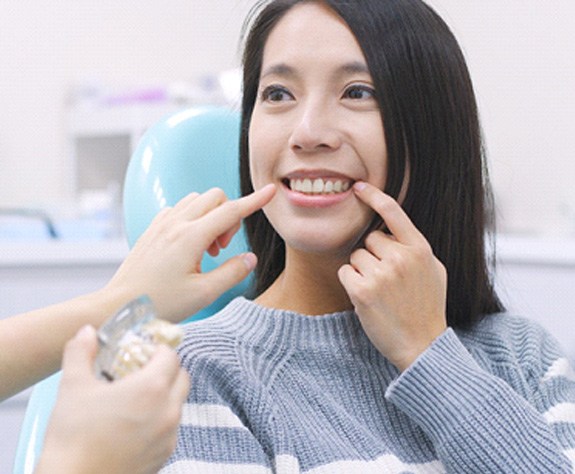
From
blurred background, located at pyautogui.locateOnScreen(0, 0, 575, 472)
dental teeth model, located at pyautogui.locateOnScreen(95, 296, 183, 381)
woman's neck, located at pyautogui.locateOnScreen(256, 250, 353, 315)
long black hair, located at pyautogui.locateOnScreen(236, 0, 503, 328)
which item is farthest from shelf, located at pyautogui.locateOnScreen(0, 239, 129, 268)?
dental teeth model, located at pyautogui.locateOnScreen(95, 296, 183, 381)

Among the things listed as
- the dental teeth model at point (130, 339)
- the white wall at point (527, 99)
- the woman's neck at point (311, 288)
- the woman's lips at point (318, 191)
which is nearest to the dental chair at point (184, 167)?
the woman's neck at point (311, 288)

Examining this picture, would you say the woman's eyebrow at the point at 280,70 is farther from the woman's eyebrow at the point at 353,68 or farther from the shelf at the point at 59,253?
the shelf at the point at 59,253

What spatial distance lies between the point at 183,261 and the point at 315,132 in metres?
0.23

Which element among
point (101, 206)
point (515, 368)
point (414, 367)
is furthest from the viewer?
point (101, 206)

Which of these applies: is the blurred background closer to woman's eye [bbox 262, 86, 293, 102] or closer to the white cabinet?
the white cabinet

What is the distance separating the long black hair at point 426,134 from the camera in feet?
2.97

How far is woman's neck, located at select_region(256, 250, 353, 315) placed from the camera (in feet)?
3.26

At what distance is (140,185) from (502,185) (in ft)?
6.33

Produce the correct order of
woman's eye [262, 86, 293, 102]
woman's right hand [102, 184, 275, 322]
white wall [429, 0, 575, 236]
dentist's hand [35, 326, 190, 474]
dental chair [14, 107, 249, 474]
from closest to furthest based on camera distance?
dentist's hand [35, 326, 190, 474]
woman's right hand [102, 184, 275, 322]
woman's eye [262, 86, 293, 102]
dental chair [14, 107, 249, 474]
white wall [429, 0, 575, 236]

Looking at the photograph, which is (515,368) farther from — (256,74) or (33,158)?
(33,158)

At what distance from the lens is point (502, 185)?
2846 millimetres

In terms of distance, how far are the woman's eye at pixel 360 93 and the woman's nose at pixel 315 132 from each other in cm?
3

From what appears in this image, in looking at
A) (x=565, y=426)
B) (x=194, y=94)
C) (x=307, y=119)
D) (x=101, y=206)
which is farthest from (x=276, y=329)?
(x=194, y=94)

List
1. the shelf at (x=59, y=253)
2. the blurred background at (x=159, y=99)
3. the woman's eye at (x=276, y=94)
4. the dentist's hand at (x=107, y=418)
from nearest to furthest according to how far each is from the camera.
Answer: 1. the dentist's hand at (x=107, y=418)
2. the woman's eye at (x=276, y=94)
3. the shelf at (x=59, y=253)
4. the blurred background at (x=159, y=99)
